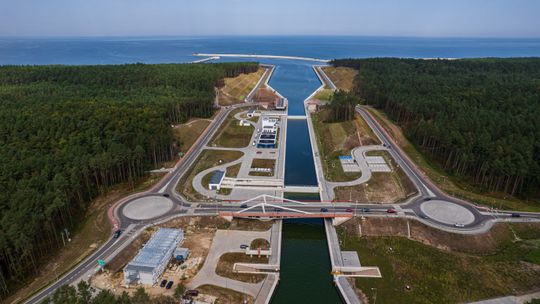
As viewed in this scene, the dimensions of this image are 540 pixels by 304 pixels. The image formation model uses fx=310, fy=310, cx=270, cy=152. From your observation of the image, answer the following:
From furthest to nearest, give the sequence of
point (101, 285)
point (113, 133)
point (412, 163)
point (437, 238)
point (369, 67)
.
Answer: point (369, 67) → point (412, 163) → point (113, 133) → point (437, 238) → point (101, 285)

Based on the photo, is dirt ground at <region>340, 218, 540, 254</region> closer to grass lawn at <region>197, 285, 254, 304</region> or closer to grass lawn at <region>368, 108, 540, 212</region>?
grass lawn at <region>368, 108, 540, 212</region>

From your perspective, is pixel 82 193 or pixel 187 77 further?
pixel 187 77

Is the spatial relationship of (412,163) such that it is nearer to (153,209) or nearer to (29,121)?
(153,209)

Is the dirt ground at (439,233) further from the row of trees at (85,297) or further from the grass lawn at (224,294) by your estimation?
the row of trees at (85,297)

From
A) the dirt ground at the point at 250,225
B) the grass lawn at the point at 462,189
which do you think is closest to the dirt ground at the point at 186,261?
the dirt ground at the point at 250,225

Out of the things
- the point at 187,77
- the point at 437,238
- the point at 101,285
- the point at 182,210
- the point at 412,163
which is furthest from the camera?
the point at 187,77

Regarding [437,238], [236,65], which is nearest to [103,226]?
[437,238]

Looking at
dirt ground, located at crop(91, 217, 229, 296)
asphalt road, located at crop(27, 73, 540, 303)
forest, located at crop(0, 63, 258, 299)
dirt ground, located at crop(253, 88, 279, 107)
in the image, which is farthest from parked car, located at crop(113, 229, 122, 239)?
dirt ground, located at crop(253, 88, 279, 107)
